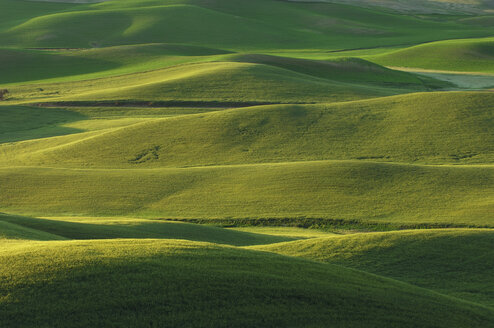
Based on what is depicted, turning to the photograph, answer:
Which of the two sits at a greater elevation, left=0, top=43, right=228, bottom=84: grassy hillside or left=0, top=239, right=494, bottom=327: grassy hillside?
left=0, top=239, right=494, bottom=327: grassy hillside

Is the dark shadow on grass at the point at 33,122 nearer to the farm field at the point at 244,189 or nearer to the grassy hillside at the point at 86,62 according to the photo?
the farm field at the point at 244,189

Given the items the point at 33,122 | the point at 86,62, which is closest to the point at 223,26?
the point at 86,62

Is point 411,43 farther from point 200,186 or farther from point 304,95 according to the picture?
point 200,186

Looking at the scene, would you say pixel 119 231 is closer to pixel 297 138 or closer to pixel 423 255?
pixel 423 255

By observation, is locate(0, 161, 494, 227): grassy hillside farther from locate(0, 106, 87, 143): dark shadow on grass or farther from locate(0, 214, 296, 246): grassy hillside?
locate(0, 106, 87, 143): dark shadow on grass

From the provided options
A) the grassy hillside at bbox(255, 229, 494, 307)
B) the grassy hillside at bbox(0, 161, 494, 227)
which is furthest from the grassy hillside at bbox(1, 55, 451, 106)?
the grassy hillside at bbox(255, 229, 494, 307)

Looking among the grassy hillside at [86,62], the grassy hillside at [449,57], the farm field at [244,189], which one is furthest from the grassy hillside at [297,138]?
the grassy hillside at [449,57]
